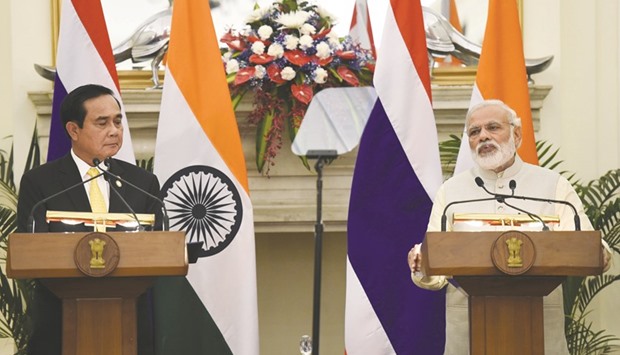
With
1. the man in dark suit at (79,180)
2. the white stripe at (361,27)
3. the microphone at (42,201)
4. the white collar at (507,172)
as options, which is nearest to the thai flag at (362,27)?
the white stripe at (361,27)

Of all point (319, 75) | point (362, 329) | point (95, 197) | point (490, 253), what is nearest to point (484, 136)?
point (490, 253)

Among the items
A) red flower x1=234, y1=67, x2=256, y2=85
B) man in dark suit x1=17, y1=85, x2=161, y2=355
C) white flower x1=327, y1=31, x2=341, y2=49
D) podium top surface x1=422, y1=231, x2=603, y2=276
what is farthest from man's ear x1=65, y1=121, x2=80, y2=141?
white flower x1=327, y1=31, x2=341, y2=49

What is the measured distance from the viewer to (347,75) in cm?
604

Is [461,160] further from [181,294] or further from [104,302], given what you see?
[104,302]

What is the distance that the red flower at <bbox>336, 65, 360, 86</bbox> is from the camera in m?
6.02

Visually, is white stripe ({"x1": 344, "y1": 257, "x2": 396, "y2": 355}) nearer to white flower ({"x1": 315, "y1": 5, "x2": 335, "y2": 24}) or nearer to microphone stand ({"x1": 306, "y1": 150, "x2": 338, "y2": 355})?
microphone stand ({"x1": 306, "y1": 150, "x2": 338, "y2": 355})

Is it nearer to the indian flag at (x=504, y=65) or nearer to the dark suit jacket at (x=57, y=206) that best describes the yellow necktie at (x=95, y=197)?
the dark suit jacket at (x=57, y=206)

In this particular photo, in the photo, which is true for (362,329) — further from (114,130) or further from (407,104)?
(114,130)

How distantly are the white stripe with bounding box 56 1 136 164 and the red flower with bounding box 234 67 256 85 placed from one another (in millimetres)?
805

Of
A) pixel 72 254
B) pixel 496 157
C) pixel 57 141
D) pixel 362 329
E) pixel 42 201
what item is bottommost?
pixel 362 329

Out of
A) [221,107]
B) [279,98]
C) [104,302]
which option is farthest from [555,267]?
[279,98]

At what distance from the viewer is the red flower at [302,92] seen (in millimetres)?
5949

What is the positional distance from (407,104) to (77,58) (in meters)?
1.54

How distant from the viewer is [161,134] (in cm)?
→ 536
